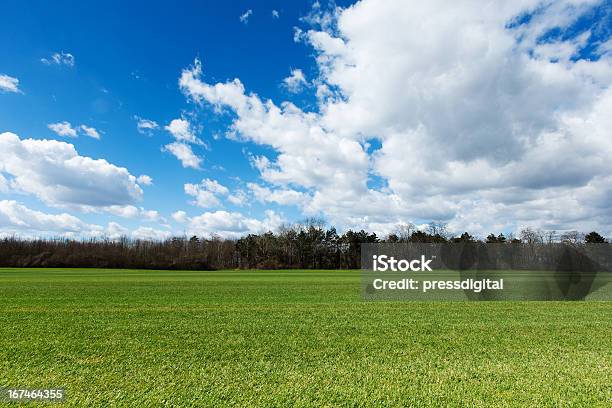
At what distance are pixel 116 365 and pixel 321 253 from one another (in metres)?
88.0

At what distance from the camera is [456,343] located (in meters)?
8.28

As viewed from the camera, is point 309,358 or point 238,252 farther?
point 238,252

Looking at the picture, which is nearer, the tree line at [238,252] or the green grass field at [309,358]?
the green grass field at [309,358]

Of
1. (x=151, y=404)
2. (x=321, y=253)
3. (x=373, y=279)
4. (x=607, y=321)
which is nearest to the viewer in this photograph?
(x=151, y=404)

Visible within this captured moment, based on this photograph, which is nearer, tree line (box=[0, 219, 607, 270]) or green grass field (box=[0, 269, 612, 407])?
green grass field (box=[0, 269, 612, 407])

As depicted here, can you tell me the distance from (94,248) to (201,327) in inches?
3977

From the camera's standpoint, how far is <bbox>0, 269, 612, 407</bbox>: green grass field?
199 inches

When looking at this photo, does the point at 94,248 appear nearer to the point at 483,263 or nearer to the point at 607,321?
the point at 483,263

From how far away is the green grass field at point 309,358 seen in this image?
199 inches

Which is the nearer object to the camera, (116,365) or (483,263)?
(116,365)

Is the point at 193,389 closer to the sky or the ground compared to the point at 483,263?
closer to the ground

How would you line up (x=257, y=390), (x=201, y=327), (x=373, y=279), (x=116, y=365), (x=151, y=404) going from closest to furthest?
(x=151, y=404) < (x=257, y=390) < (x=116, y=365) < (x=201, y=327) < (x=373, y=279)

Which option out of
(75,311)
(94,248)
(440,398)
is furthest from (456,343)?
(94,248)

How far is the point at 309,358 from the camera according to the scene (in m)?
6.89
